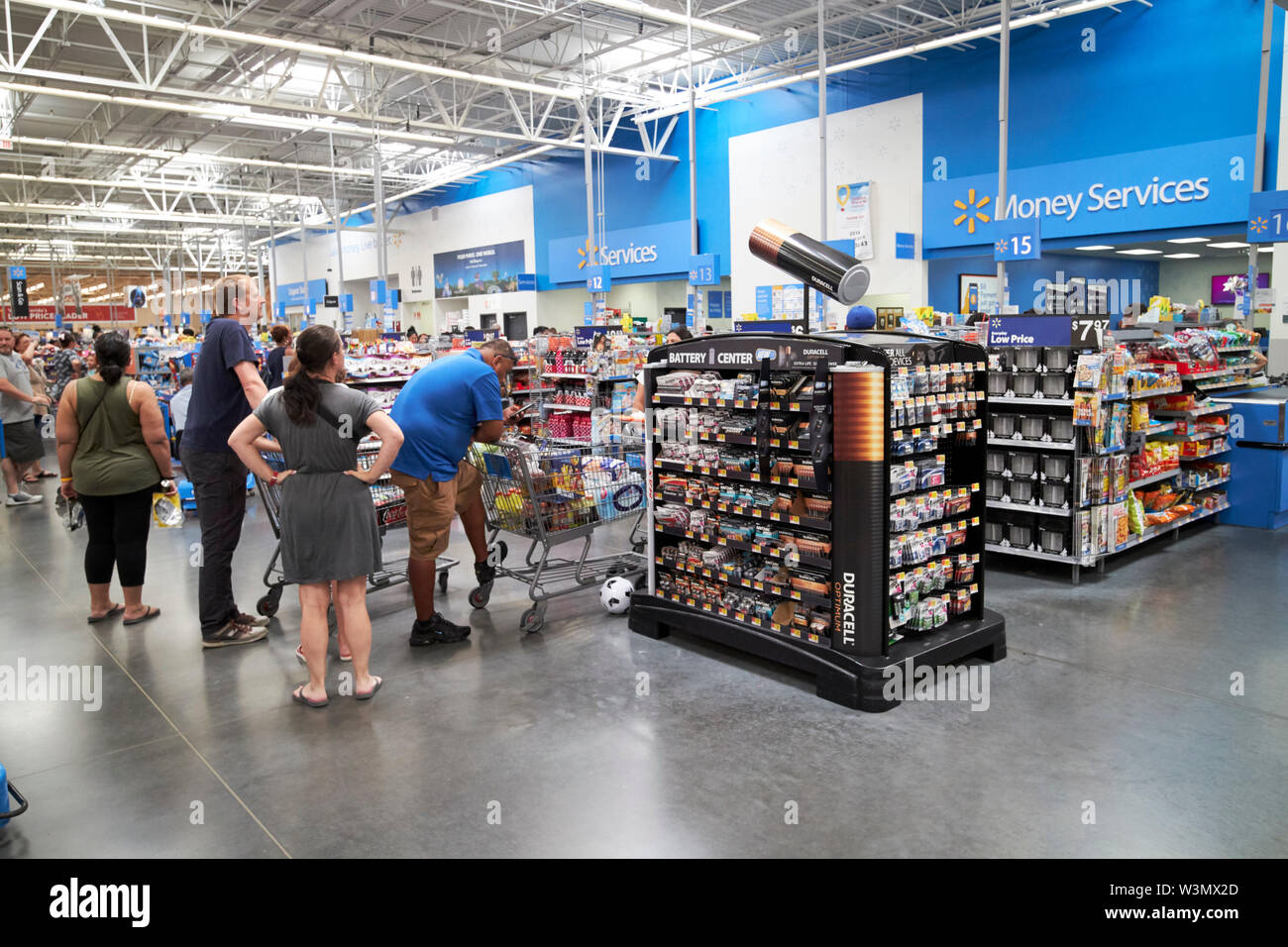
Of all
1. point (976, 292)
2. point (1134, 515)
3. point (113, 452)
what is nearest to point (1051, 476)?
point (1134, 515)

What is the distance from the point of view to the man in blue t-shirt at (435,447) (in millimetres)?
Result: 4992

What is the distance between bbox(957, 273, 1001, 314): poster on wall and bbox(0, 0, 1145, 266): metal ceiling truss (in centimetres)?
345

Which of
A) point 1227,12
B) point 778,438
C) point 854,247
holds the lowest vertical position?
point 778,438

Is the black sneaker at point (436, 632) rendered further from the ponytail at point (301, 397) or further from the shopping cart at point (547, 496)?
the ponytail at point (301, 397)

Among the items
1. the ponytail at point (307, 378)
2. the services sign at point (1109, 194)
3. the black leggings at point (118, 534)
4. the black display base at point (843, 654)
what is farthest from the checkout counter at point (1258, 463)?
the black leggings at point (118, 534)

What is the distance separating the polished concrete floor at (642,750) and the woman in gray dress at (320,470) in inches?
24.2

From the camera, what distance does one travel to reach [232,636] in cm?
520

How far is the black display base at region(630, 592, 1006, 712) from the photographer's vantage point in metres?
4.10

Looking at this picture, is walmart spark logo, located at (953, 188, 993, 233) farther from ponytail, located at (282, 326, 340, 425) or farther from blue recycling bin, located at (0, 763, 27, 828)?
blue recycling bin, located at (0, 763, 27, 828)

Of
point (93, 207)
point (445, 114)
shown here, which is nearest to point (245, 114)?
point (445, 114)

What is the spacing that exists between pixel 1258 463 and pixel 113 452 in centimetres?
843

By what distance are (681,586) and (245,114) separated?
50.2 feet

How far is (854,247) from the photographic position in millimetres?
15398
